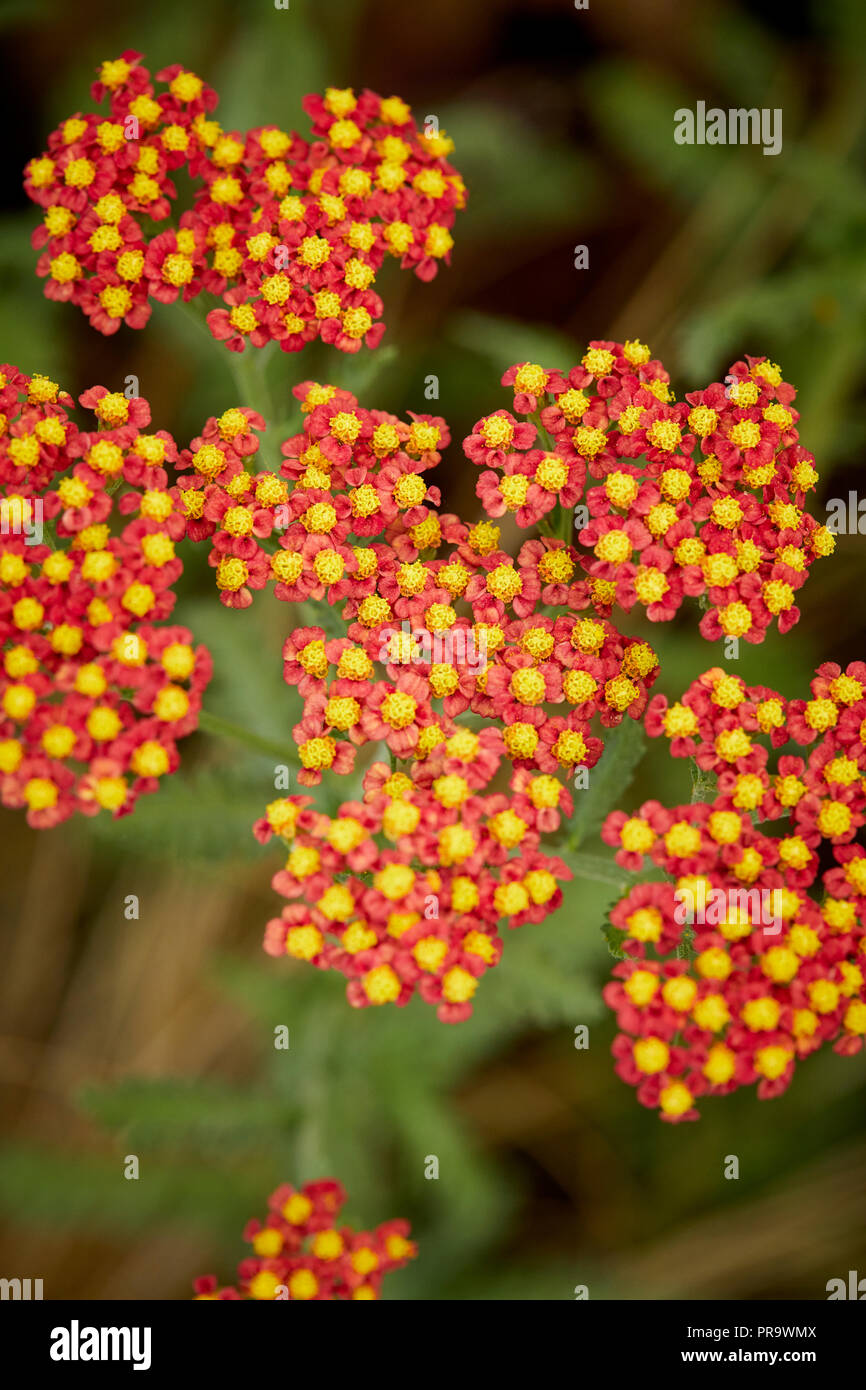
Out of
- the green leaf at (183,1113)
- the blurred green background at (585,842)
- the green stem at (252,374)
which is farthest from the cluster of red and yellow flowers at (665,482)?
the green leaf at (183,1113)

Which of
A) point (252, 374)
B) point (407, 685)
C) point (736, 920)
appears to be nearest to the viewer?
point (736, 920)

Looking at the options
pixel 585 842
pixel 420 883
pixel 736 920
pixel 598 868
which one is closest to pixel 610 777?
pixel 598 868

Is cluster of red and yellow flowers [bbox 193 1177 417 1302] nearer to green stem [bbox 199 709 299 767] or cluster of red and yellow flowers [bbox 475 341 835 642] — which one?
green stem [bbox 199 709 299 767]

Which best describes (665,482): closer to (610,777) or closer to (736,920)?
(610,777)

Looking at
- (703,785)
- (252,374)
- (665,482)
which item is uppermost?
(252,374)

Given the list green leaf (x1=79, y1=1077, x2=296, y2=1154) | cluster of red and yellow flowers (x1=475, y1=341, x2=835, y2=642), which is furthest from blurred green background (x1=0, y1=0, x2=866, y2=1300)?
cluster of red and yellow flowers (x1=475, y1=341, x2=835, y2=642)

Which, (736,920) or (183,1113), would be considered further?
(183,1113)

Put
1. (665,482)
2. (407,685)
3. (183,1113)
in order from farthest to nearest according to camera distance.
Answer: (183,1113)
(665,482)
(407,685)
